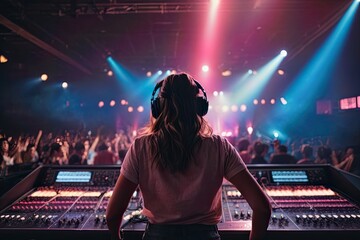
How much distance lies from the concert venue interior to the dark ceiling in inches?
1.8

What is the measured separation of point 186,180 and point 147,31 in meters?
8.37

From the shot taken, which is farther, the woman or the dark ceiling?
the dark ceiling

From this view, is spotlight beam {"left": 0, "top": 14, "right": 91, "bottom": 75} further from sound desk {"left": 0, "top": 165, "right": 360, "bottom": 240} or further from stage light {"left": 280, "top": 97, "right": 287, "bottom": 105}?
stage light {"left": 280, "top": 97, "right": 287, "bottom": 105}

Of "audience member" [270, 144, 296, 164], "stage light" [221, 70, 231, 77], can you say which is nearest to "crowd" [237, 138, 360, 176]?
Result: "audience member" [270, 144, 296, 164]

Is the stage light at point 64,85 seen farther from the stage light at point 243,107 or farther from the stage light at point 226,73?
the stage light at point 243,107

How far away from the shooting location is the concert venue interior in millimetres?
2230

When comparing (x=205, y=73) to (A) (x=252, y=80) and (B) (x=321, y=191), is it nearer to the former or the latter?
(A) (x=252, y=80)

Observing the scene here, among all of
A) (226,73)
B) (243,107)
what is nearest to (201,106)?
(226,73)

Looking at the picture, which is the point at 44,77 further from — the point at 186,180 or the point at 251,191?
the point at 251,191

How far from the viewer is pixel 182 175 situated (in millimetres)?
1482

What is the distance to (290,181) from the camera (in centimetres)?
266

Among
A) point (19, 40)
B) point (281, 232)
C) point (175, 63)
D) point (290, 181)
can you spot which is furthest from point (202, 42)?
point (281, 232)

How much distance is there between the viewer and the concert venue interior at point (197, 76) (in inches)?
87.8

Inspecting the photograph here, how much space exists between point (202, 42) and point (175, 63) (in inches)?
114
